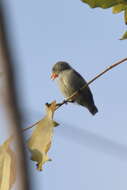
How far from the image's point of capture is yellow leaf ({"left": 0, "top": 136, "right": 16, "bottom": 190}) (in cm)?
119

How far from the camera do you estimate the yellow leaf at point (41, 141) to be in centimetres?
138

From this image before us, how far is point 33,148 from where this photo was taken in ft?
4.53

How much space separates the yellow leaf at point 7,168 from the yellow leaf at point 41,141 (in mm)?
78

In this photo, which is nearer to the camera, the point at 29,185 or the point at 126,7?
the point at 29,185

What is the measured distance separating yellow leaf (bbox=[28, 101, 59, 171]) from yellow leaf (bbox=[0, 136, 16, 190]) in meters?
0.08

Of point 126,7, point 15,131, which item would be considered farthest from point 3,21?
point 126,7

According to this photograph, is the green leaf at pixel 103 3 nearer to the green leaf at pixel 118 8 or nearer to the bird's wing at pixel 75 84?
the green leaf at pixel 118 8

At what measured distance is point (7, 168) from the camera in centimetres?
126

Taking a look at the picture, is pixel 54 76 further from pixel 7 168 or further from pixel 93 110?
pixel 7 168

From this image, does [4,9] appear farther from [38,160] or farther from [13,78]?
[38,160]

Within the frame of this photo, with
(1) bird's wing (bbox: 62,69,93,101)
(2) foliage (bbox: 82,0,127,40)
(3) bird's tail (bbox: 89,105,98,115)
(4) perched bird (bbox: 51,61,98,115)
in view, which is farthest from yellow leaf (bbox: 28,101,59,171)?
(3) bird's tail (bbox: 89,105,98,115)

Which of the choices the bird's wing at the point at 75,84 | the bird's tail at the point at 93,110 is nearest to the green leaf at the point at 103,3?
the bird's wing at the point at 75,84

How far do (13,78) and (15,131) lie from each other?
72mm

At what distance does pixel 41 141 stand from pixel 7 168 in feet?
0.56
